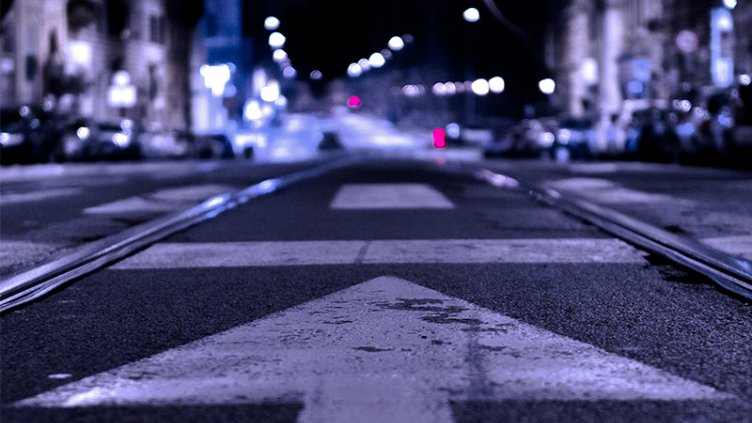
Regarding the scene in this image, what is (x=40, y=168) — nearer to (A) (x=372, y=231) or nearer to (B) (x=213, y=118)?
(A) (x=372, y=231)

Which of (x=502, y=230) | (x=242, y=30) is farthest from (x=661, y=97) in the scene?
(x=242, y=30)

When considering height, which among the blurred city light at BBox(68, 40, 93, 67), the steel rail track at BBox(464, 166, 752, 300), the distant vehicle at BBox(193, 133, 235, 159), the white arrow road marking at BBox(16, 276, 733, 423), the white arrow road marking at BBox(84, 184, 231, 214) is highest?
the blurred city light at BBox(68, 40, 93, 67)

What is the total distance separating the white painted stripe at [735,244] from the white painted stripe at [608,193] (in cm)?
366

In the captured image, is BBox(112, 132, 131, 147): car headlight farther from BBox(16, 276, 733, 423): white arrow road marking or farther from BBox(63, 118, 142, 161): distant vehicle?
BBox(16, 276, 733, 423): white arrow road marking

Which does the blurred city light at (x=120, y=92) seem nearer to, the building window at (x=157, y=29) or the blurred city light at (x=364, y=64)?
the building window at (x=157, y=29)

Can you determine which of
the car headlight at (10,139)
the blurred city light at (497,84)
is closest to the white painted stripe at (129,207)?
the car headlight at (10,139)

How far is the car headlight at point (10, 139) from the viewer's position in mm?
30469

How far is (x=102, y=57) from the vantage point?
53.3 m

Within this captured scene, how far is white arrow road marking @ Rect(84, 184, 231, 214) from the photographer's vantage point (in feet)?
41.6

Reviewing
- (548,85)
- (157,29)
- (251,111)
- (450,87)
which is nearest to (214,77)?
(157,29)

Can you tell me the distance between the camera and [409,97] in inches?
5138

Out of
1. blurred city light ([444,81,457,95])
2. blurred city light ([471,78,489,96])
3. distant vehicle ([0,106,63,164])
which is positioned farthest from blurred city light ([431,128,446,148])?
blurred city light ([444,81,457,95])

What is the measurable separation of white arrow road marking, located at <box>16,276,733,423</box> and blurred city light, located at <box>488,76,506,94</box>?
77.5m

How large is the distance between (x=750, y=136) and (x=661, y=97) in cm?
2615
